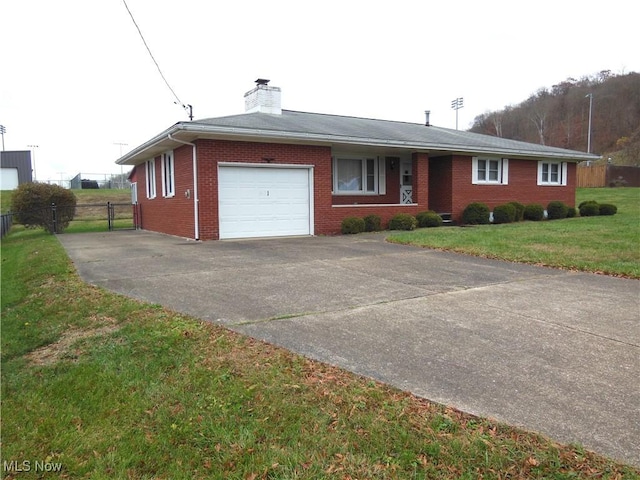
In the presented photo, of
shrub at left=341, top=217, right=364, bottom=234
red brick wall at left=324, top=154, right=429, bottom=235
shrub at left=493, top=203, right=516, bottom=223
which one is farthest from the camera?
shrub at left=493, top=203, right=516, bottom=223

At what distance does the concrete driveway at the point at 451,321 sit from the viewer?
10.1 feet

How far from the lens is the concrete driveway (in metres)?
3.07

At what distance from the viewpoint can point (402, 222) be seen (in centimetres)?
1552

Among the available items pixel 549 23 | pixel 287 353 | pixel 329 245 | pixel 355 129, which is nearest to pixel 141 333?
pixel 287 353

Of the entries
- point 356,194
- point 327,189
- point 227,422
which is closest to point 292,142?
point 327,189

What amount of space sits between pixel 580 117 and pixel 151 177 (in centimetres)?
6717

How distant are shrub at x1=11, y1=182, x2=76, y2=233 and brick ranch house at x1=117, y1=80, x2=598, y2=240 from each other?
3.19 meters

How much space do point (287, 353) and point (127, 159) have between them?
60.3 ft

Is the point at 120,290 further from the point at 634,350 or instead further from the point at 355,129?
the point at 355,129

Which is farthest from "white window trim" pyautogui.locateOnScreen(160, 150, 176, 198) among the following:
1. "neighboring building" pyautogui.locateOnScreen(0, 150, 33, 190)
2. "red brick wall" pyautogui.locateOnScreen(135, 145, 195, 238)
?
"neighboring building" pyautogui.locateOnScreen(0, 150, 33, 190)

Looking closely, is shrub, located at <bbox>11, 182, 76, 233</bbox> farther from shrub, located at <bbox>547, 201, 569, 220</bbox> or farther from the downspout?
shrub, located at <bbox>547, 201, 569, 220</bbox>

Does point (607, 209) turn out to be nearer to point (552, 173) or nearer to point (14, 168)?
point (552, 173)

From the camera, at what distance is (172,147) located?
14.6 meters

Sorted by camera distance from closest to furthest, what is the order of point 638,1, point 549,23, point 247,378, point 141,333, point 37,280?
point 247,378 < point 141,333 < point 37,280 < point 549,23 < point 638,1
